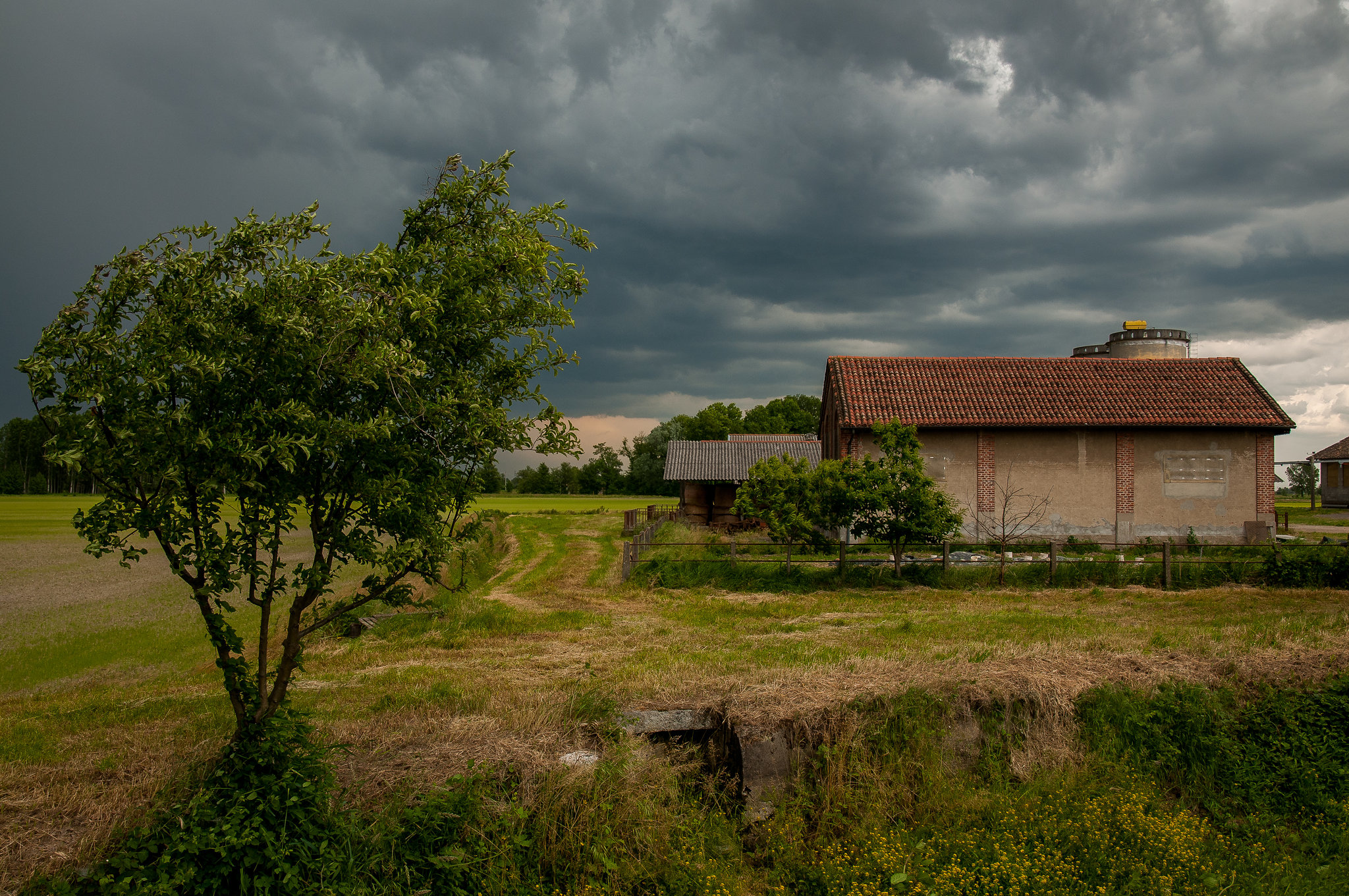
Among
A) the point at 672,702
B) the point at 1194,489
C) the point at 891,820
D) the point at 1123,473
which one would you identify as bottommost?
the point at 891,820

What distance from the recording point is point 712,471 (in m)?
36.7

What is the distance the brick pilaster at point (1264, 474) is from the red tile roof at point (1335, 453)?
3007 centimetres

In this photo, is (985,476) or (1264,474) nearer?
(1264,474)

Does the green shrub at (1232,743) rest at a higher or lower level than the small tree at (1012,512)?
lower

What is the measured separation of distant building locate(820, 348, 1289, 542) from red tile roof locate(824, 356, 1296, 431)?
2.2 inches

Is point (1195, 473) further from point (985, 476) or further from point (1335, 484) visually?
point (1335, 484)

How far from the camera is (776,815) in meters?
6.62

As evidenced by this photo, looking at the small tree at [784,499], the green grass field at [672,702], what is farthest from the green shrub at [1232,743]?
the small tree at [784,499]

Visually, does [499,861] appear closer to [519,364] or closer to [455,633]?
[519,364]

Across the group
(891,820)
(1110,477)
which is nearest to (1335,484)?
(1110,477)

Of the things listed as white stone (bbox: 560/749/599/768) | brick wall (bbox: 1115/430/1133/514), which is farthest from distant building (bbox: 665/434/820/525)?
white stone (bbox: 560/749/599/768)

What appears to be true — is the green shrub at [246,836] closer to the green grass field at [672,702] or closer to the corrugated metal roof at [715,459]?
the green grass field at [672,702]

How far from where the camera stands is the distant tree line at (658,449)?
96500mm

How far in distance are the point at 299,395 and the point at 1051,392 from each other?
83.3 feet
